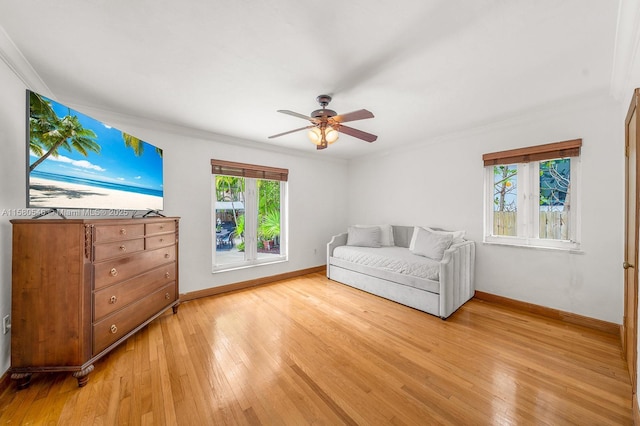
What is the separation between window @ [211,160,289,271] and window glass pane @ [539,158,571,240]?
3657 millimetres

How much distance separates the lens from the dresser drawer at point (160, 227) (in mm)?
2396

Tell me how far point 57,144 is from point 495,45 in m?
3.22

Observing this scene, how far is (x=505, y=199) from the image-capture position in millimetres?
3219

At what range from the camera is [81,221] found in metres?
1.71

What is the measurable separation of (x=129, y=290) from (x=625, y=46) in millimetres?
4207

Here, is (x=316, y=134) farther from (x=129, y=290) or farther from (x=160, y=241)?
(x=129, y=290)

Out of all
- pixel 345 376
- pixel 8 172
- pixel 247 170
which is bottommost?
pixel 345 376

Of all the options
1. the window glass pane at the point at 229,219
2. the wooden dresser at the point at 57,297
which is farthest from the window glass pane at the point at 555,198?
the wooden dresser at the point at 57,297

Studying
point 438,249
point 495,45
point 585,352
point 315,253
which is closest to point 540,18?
point 495,45

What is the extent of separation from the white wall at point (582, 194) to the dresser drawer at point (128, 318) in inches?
147

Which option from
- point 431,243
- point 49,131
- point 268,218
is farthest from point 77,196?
point 431,243

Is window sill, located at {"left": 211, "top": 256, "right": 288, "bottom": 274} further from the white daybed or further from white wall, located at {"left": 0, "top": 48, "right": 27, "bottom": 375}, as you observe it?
white wall, located at {"left": 0, "top": 48, "right": 27, "bottom": 375}

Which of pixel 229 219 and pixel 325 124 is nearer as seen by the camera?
pixel 325 124

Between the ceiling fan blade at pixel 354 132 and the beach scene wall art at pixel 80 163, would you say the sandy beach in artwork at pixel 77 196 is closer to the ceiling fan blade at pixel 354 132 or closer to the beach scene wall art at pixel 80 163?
the beach scene wall art at pixel 80 163
